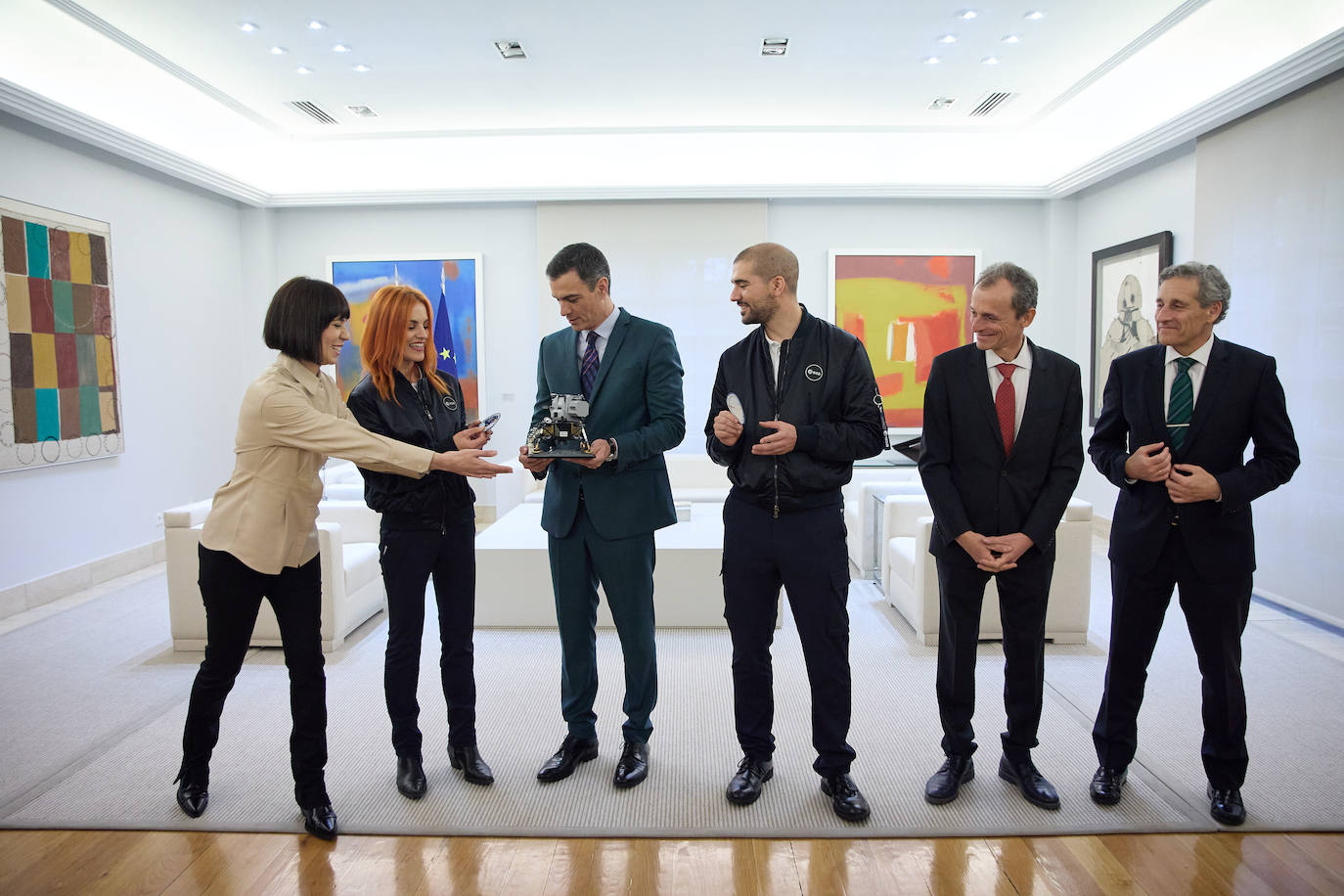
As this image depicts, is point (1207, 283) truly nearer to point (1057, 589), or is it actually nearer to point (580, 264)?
Result: point (580, 264)

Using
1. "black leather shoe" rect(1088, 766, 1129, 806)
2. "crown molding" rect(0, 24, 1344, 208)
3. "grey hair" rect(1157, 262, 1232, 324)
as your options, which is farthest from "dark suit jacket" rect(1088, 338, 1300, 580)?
"crown molding" rect(0, 24, 1344, 208)

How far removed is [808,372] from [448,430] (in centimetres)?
119

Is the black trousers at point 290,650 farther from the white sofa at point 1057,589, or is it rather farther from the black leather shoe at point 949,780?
the white sofa at point 1057,589

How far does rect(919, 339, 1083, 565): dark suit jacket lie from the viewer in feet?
8.29

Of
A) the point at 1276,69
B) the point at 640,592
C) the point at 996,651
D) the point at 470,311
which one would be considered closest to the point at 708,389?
the point at 470,311

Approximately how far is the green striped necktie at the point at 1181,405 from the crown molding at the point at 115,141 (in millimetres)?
5768

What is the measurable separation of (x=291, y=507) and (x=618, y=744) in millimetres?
1485

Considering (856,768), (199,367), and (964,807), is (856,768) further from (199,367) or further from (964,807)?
(199,367)

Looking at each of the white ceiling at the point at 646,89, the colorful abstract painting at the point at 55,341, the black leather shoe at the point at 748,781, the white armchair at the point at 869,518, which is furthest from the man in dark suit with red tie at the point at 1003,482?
the colorful abstract painting at the point at 55,341

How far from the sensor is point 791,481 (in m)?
2.51

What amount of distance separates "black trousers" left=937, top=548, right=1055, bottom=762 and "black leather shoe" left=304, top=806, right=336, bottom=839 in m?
1.95

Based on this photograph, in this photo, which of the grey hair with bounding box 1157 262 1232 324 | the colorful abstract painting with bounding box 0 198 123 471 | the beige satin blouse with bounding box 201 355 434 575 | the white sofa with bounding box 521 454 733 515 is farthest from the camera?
the white sofa with bounding box 521 454 733 515

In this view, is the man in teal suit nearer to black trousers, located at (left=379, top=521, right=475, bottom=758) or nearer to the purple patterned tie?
the purple patterned tie

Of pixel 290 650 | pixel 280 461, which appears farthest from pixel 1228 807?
pixel 280 461
